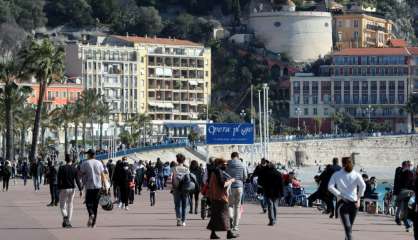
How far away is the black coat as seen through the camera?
33781 millimetres

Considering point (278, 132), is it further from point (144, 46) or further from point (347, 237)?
point (347, 237)

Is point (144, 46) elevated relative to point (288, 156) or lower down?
elevated

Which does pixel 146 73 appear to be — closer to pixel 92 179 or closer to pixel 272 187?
pixel 272 187

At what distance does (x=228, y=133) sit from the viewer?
5444 cm

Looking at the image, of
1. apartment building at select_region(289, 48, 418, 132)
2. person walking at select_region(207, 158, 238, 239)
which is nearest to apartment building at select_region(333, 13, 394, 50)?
apartment building at select_region(289, 48, 418, 132)

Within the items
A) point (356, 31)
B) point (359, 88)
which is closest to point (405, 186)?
point (359, 88)

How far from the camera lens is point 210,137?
54.2 m

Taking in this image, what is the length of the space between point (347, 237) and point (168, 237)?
4366 mm

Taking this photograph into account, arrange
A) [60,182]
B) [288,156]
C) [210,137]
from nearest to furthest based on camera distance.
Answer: [60,182], [210,137], [288,156]

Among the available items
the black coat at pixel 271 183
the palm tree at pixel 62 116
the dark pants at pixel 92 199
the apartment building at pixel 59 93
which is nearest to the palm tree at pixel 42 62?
the palm tree at pixel 62 116

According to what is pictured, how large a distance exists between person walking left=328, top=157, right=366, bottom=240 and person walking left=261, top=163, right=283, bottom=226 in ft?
22.9

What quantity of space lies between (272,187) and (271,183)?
0.09 meters

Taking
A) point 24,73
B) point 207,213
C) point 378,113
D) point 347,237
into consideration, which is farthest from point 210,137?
point 378,113

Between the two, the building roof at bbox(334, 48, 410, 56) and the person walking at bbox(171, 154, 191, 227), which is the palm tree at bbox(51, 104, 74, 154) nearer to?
the building roof at bbox(334, 48, 410, 56)
